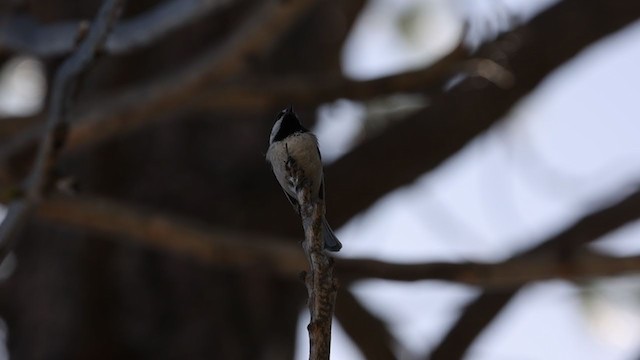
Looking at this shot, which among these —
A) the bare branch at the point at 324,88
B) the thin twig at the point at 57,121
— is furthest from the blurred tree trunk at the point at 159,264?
the thin twig at the point at 57,121

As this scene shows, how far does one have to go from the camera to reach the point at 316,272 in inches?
35.8

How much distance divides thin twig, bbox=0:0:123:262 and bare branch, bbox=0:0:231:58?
1.69 ft

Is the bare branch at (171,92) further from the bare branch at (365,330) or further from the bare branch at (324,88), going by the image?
the bare branch at (365,330)

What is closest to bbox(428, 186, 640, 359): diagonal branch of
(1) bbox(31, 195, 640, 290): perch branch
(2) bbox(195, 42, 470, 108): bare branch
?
(1) bbox(31, 195, 640, 290): perch branch

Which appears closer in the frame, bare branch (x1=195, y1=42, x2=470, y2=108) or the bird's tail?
the bird's tail

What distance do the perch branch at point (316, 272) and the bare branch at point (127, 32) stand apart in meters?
1.67

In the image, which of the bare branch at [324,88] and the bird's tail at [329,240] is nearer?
the bird's tail at [329,240]

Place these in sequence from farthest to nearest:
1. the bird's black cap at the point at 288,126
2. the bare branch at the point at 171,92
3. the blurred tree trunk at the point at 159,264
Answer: the blurred tree trunk at the point at 159,264 → the bare branch at the point at 171,92 → the bird's black cap at the point at 288,126

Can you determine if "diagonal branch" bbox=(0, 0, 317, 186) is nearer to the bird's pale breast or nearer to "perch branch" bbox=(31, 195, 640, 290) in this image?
"perch branch" bbox=(31, 195, 640, 290)

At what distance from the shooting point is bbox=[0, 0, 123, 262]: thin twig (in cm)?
173

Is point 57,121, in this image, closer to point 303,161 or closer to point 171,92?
point 303,161

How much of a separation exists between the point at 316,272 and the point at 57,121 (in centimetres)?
109

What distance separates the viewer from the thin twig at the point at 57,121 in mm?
1726

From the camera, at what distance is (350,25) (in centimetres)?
411
